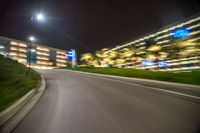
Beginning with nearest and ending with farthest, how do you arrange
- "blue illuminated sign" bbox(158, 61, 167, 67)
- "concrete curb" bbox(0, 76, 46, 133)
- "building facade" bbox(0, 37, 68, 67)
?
"concrete curb" bbox(0, 76, 46, 133) → "blue illuminated sign" bbox(158, 61, 167, 67) → "building facade" bbox(0, 37, 68, 67)

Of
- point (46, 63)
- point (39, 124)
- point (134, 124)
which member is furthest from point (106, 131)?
point (46, 63)

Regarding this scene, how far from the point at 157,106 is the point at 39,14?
18.2 metres

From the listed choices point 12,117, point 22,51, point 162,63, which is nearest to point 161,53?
point 162,63

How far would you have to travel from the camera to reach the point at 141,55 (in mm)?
105438

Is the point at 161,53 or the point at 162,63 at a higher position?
the point at 161,53

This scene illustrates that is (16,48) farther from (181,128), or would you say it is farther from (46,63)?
(181,128)

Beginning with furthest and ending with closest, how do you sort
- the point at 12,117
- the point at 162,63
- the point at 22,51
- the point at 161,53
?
1. the point at 22,51
2. the point at 162,63
3. the point at 161,53
4. the point at 12,117

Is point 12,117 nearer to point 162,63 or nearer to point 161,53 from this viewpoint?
point 161,53

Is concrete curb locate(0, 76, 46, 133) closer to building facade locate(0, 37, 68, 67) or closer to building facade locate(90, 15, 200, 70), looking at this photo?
building facade locate(90, 15, 200, 70)

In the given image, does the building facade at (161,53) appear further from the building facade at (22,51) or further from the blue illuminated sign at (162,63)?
the building facade at (22,51)

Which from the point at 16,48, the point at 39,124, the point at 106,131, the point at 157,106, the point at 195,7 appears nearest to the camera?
the point at 106,131

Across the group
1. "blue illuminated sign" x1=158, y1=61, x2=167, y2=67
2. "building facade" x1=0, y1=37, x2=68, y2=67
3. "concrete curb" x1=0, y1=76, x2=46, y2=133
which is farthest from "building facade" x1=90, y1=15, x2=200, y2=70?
"concrete curb" x1=0, y1=76, x2=46, y2=133

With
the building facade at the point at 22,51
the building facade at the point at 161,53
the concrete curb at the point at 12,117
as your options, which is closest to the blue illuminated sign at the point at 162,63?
the building facade at the point at 161,53

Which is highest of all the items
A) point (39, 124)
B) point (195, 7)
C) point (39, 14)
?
point (195, 7)
